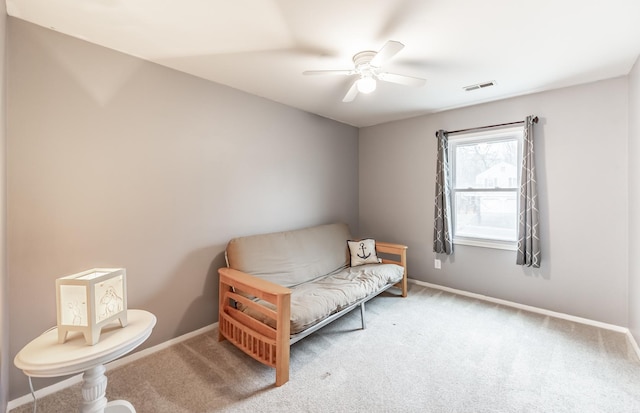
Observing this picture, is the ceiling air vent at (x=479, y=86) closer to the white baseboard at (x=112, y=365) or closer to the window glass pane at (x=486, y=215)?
the window glass pane at (x=486, y=215)

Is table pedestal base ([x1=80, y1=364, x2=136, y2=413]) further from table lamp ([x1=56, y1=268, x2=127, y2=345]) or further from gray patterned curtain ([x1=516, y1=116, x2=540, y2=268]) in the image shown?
gray patterned curtain ([x1=516, y1=116, x2=540, y2=268])

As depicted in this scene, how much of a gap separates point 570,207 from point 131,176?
3978 mm

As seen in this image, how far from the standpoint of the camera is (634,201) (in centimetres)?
229

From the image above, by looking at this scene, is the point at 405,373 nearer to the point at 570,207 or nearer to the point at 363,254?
the point at 363,254

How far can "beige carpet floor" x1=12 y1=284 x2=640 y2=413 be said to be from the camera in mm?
1696

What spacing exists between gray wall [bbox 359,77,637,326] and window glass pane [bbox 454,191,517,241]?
0.68ft

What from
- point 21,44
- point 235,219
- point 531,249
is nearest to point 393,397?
point 235,219

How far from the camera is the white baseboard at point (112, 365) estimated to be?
171cm

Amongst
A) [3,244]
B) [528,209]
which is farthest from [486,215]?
[3,244]

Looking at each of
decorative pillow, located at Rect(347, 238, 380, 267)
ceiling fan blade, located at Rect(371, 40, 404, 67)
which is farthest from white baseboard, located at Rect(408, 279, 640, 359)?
ceiling fan blade, located at Rect(371, 40, 404, 67)

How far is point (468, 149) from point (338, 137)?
1.71 metres

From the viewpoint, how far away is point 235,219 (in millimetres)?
2781

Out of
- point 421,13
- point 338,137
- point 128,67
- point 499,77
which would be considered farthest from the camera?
point 338,137

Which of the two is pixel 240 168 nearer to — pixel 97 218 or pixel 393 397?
pixel 97 218
